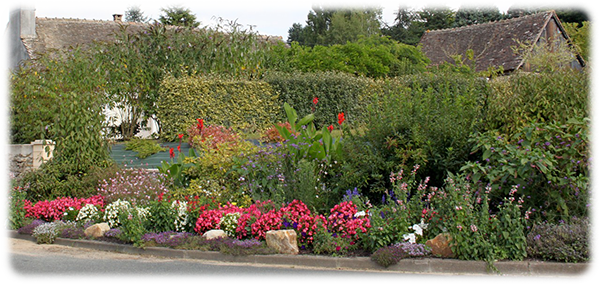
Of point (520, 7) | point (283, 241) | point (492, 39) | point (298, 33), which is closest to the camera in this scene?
point (283, 241)

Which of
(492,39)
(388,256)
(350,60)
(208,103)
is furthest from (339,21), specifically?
(388,256)

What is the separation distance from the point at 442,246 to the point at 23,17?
2478cm

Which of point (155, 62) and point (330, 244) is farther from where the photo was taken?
point (155, 62)

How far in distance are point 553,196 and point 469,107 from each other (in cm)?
193

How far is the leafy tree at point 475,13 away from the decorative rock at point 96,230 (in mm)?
37145

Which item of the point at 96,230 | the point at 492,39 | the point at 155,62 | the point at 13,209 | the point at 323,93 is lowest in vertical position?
the point at 96,230

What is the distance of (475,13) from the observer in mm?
40625

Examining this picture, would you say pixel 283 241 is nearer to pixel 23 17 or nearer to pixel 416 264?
pixel 416 264

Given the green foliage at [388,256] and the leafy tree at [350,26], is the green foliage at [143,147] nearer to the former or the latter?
the green foliage at [388,256]

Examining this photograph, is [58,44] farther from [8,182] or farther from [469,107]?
[469,107]

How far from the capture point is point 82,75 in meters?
14.6

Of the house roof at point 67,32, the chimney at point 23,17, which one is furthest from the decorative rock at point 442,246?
the chimney at point 23,17

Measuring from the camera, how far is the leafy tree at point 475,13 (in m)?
40.5

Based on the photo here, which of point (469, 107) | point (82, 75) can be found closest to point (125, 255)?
point (469, 107)
